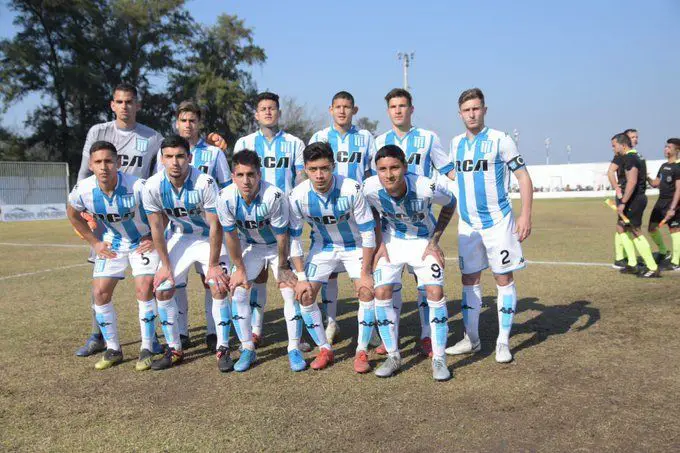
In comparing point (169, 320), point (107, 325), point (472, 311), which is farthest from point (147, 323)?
point (472, 311)

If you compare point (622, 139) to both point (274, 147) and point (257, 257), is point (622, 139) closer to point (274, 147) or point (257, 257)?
point (274, 147)

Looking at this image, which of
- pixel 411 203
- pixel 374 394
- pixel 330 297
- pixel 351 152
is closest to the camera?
pixel 374 394

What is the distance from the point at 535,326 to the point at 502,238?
1650 mm

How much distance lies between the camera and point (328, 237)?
18.0 ft

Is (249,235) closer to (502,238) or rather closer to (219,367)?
(219,367)

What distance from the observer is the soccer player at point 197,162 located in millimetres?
6164

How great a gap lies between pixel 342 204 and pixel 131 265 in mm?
2301

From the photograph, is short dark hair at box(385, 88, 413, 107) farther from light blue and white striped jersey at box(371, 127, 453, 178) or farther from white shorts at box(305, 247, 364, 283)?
white shorts at box(305, 247, 364, 283)

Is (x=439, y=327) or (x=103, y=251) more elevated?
(x=103, y=251)

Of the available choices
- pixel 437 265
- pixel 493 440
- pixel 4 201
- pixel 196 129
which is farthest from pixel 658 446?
pixel 4 201

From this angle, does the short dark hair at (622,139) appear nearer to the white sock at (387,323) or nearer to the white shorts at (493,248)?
the white shorts at (493,248)

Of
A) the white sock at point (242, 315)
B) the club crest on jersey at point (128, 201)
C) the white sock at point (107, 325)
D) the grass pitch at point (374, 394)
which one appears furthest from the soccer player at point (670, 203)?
the white sock at point (107, 325)

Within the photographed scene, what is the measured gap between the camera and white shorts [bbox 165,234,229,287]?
5.68 meters

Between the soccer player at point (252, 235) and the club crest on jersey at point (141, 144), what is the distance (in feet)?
5.23
